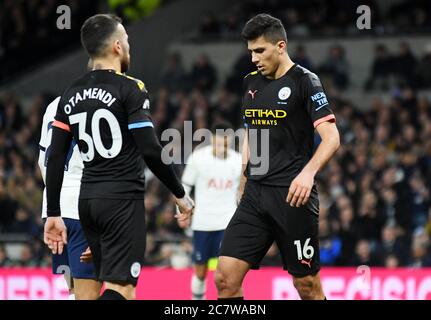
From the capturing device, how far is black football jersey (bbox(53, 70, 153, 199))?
673 cm

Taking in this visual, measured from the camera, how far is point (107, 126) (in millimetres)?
6770

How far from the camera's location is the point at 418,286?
38.5ft

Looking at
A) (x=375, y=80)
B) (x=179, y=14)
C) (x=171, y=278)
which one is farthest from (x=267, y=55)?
(x=179, y=14)

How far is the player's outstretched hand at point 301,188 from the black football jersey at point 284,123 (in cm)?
47

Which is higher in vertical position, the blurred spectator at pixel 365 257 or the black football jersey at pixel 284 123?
the black football jersey at pixel 284 123

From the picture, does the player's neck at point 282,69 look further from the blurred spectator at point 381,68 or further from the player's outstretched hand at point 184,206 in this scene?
the blurred spectator at point 381,68

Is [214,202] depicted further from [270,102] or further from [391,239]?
[270,102]

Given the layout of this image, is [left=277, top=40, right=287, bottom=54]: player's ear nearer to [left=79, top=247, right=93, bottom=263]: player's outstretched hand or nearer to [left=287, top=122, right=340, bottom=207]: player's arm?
[left=287, top=122, right=340, bottom=207]: player's arm

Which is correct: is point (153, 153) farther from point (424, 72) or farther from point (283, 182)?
point (424, 72)

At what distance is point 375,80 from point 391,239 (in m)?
5.72

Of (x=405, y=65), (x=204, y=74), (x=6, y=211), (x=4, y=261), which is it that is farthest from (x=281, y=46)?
(x=204, y=74)

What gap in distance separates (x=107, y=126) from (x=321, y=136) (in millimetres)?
1506

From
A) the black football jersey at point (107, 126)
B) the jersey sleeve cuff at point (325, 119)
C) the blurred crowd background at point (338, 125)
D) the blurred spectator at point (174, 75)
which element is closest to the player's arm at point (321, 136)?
the jersey sleeve cuff at point (325, 119)

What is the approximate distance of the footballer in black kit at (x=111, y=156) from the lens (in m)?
6.73
